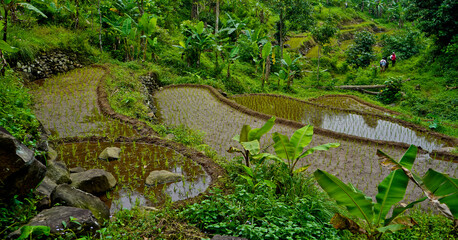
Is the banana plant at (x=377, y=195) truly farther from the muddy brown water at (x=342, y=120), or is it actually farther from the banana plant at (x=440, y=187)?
the muddy brown water at (x=342, y=120)

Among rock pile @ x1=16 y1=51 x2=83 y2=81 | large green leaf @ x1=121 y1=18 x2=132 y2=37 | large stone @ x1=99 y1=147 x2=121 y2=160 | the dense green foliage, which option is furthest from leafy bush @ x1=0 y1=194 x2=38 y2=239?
large green leaf @ x1=121 y1=18 x2=132 y2=37

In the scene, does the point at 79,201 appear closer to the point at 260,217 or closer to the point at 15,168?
the point at 15,168

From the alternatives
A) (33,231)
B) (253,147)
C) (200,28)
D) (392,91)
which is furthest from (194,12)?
(33,231)

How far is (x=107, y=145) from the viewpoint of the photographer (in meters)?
5.71

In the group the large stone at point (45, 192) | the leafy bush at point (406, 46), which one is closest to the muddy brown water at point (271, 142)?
the large stone at point (45, 192)

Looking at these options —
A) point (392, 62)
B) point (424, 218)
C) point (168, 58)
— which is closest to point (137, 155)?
point (424, 218)

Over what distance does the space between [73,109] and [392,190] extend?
7512 millimetres

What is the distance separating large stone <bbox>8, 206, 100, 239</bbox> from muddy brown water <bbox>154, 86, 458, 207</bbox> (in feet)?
11.2

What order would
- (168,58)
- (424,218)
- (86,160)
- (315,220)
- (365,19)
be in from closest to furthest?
1. (315,220)
2. (424,218)
3. (86,160)
4. (168,58)
5. (365,19)

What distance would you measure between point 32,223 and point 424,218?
4.61 metres

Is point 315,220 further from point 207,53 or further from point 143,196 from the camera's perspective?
point 207,53

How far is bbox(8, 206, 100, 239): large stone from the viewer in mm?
2664

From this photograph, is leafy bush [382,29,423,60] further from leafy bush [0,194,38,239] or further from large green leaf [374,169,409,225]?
leafy bush [0,194,38,239]

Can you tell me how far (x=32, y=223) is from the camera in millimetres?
2662
